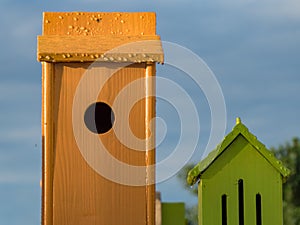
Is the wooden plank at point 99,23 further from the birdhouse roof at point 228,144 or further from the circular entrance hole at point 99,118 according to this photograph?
the birdhouse roof at point 228,144

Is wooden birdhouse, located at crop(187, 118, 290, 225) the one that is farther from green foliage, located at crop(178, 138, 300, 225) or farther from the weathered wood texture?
green foliage, located at crop(178, 138, 300, 225)

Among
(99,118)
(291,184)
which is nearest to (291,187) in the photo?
(291,184)

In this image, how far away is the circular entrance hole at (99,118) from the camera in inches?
205

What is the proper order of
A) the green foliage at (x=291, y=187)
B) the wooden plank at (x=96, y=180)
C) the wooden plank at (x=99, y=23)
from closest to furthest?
the wooden plank at (x=96, y=180) → the wooden plank at (x=99, y=23) → the green foliage at (x=291, y=187)

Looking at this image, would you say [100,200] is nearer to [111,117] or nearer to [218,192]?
[111,117]

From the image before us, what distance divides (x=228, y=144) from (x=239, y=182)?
0.20 metres

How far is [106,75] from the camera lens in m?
5.20

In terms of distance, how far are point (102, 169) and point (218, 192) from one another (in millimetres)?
784

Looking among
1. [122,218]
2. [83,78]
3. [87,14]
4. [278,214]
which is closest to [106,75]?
[83,78]

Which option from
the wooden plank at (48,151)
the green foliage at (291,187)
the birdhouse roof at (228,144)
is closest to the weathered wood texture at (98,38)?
the wooden plank at (48,151)

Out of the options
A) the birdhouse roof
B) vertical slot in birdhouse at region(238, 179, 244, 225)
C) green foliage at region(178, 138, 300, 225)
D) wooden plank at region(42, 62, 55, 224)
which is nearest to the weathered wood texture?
wooden plank at region(42, 62, 55, 224)

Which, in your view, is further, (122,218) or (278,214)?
(122,218)

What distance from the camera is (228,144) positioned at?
15.3 feet

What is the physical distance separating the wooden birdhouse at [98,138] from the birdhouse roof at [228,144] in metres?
0.56
